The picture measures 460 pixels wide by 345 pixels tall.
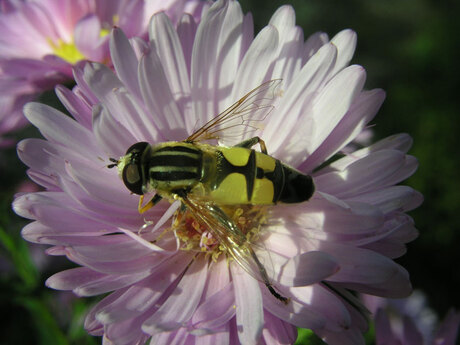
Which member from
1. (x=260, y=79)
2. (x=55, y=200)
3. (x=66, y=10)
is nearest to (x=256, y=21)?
(x=66, y=10)

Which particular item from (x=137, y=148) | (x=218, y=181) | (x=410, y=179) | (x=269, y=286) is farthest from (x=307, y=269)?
(x=410, y=179)

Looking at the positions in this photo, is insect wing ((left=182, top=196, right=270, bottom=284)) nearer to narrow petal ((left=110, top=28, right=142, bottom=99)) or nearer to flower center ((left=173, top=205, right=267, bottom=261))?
flower center ((left=173, top=205, right=267, bottom=261))

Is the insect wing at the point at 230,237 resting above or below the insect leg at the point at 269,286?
above

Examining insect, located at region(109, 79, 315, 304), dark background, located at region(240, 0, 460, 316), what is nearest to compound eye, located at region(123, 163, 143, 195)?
insect, located at region(109, 79, 315, 304)

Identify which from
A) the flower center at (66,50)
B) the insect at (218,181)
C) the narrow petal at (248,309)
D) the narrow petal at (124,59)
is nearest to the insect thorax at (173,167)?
the insect at (218,181)

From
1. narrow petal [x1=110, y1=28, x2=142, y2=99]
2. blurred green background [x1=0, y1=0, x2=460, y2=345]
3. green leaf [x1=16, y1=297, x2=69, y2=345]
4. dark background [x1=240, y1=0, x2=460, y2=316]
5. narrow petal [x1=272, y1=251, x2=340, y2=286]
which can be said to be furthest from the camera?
dark background [x1=240, y1=0, x2=460, y2=316]

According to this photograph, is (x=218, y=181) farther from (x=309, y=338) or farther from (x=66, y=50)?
(x=66, y=50)

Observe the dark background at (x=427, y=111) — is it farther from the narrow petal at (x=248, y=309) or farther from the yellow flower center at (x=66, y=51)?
the narrow petal at (x=248, y=309)
